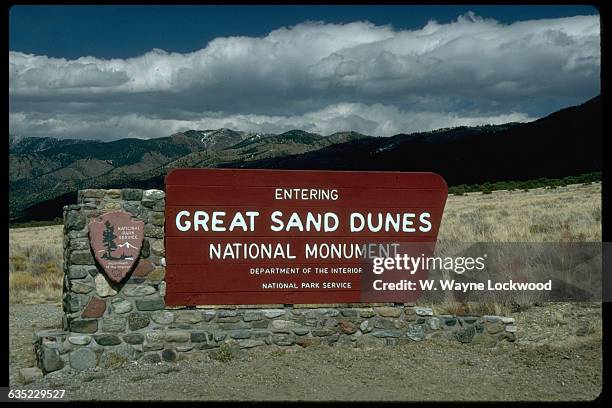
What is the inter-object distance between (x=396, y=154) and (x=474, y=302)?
98.3 m

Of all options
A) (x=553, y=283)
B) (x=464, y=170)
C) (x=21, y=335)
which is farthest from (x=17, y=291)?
(x=464, y=170)

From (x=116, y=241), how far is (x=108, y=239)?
0.32 ft

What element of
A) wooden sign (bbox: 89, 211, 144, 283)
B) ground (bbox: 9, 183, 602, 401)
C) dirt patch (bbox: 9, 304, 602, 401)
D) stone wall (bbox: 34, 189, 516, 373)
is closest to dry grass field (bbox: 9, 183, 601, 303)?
ground (bbox: 9, 183, 602, 401)

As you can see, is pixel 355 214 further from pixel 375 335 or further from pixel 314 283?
pixel 375 335

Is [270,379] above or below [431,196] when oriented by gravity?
below

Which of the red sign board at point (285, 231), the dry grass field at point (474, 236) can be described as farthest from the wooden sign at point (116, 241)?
the dry grass field at point (474, 236)

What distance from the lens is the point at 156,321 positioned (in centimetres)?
800

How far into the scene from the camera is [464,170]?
269 feet

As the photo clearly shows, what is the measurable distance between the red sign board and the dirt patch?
84cm

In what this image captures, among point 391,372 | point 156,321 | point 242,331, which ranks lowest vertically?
point 391,372

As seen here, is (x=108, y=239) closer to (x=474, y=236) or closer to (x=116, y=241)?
(x=116, y=241)

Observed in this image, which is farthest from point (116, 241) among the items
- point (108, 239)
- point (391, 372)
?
point (391, 372)

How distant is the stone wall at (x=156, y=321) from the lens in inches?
306

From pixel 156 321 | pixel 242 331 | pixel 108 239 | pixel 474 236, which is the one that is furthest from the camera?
pixel 474 236
